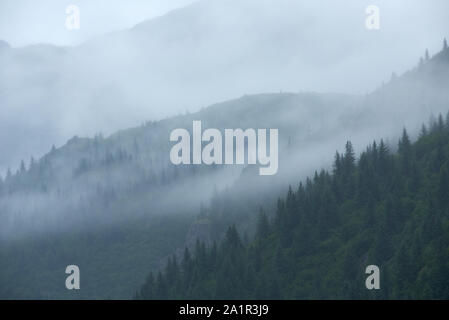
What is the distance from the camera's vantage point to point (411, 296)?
169 metres

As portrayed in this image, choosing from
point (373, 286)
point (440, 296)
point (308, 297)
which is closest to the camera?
Result: point (440, 296)

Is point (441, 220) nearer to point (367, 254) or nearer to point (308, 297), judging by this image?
point (367, 254)
